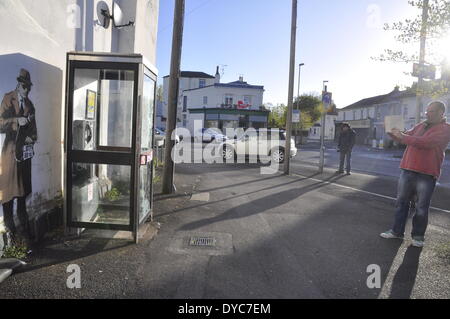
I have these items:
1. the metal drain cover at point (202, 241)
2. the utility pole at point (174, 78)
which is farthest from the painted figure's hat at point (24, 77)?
the utility pole at point (174, 78)

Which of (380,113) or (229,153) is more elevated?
(380,113)

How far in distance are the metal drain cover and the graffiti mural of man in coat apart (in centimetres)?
208

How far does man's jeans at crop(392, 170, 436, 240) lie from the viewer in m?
4.72

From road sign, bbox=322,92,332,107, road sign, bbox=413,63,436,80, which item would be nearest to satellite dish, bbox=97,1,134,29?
road sign, bbox=413,63,436,80

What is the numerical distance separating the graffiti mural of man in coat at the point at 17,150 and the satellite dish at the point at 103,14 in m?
2.56

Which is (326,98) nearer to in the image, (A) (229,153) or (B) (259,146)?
(B) (259,146)

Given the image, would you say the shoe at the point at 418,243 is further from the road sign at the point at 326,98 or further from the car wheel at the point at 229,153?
the car wheel at the point at 229,153

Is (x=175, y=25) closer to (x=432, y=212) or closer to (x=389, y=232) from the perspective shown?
(x=389, y=232)

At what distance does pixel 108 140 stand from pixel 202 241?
9.53 feet

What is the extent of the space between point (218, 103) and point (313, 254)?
45.5m

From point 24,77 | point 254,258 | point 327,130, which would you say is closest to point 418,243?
point 254,258

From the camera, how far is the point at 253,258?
425 cm
